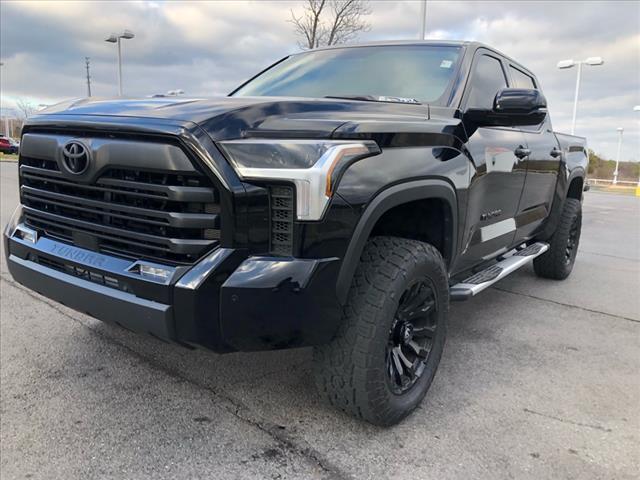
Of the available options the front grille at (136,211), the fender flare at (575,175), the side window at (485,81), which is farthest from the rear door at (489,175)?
the front grille at (136,211)

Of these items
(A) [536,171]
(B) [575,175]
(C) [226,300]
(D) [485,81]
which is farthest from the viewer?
→ (B) [575,175]

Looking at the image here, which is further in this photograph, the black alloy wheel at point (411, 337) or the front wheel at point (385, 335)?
the black alloy wheel at point (411, 337)

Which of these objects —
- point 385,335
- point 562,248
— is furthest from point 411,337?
point 562,248

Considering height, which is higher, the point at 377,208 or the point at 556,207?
the point at 377,208

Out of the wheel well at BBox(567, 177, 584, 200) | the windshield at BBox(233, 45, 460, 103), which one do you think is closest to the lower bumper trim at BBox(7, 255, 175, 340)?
the windshield at BBox(233, 45, 460, 103)

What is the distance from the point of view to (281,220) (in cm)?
204

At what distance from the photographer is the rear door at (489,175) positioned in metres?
3.16

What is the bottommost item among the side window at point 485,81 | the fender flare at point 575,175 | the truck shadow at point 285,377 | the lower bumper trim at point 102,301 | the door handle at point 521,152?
the truck shadow at point 285,377

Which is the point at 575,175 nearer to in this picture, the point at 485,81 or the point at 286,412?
the point at 485,81

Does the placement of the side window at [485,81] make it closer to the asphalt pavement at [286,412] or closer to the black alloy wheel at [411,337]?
the black alloy wheel at [411,337]

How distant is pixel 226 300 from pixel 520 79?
12.1ft

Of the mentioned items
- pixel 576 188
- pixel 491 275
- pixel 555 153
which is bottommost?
pixel 491 275

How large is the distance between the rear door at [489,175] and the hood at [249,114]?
0.86 m

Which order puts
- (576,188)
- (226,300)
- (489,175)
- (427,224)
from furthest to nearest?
(576,188)
(489,175)
(427,224)
(226,300)
